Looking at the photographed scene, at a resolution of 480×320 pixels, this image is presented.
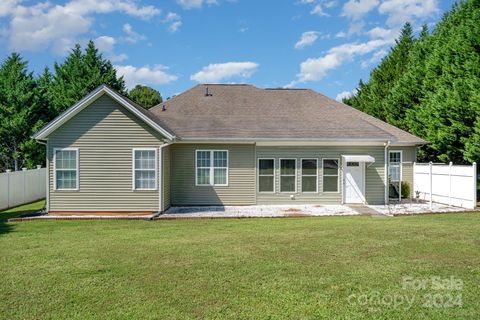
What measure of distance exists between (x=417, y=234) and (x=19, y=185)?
17.9m

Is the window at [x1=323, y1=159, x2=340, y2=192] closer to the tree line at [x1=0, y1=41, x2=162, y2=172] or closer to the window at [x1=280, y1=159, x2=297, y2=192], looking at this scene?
the window at [x1=280, y1=159, x2=297, y2=192]

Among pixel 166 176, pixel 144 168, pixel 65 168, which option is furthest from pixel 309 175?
pixel 65 168

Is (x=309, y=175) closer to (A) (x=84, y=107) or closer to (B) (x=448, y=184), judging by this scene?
(B) (x=448, y=184)

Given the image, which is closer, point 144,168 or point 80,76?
point 144,168

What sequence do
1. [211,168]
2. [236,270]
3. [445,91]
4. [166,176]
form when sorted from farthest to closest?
[445,91], [211,168], [166,176], [236,270]

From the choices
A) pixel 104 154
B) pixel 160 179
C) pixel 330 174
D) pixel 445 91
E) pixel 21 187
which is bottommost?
pixel 21 187

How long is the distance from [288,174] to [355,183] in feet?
10.4

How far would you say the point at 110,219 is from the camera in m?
13.7

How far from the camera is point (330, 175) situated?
17.4 metres

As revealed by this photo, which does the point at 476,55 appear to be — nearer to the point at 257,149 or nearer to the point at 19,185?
the point at 257,149

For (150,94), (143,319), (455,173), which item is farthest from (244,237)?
(150,94)

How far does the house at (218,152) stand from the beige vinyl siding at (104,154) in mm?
40

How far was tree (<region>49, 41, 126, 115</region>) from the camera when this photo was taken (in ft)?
112

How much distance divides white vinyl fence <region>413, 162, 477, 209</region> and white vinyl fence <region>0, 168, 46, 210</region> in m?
18.8
